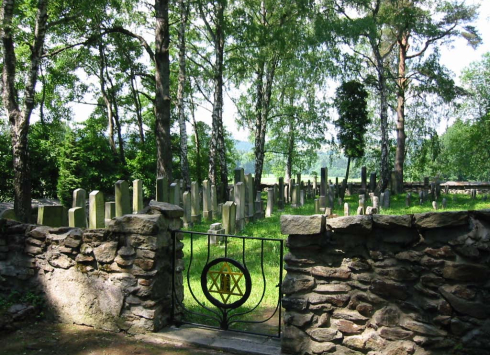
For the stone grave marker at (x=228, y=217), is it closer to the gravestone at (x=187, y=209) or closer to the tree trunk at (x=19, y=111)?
the gravestone at (x=187, y=209)

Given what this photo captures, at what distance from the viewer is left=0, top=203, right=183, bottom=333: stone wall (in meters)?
4.67

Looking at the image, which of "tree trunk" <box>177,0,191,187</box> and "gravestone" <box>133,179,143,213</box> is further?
"tree trunk" <box>177,0,191,187</box>

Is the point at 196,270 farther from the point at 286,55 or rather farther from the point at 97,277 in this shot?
the point at 286,55

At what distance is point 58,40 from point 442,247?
2196 centimetres

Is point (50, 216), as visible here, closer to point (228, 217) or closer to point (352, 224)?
point (228, 217)

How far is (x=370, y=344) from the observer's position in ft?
12.5

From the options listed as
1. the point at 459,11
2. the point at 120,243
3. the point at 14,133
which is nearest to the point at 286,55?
the point at 459,11

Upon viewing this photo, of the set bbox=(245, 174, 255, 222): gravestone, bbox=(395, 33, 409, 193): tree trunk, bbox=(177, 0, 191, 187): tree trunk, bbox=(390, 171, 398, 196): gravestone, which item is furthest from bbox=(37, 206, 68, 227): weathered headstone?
bbox=(395, 33, 409, 193): tree trunk

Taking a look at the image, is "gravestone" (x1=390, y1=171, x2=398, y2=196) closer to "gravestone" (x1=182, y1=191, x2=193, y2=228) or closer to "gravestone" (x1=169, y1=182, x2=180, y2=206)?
"gravestone" (x1=182, y1=191, x2=193, y2=228)

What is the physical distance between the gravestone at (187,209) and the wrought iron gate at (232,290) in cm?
245

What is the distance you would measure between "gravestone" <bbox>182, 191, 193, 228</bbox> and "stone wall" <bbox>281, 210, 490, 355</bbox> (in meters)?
8.37

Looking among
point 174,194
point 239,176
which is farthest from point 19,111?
point 239,176

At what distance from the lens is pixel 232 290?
459 centimetres

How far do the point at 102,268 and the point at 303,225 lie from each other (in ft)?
8.17
